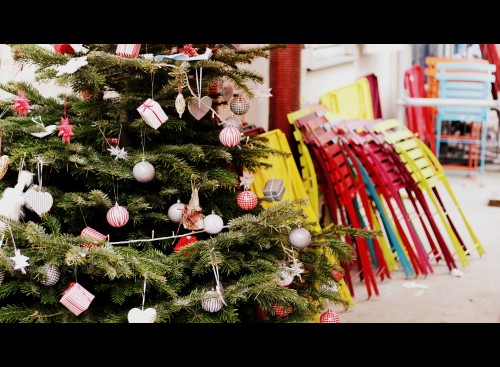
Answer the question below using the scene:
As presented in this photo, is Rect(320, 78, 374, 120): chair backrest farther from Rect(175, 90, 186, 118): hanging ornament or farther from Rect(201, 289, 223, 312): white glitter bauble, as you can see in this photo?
Rect(201, 289, 223, 312): white glitter bauble

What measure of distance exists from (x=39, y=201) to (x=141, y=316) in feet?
1.37

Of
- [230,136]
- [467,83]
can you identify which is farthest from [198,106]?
[467,83]

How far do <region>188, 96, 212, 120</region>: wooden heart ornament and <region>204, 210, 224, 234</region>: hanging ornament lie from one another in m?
0.30

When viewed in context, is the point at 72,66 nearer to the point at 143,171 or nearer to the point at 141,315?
the point at 143,171

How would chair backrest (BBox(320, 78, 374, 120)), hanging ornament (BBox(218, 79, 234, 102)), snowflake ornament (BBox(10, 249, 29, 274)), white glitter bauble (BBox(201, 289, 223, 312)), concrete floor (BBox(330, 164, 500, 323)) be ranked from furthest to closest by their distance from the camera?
chair backrest (BBox(320, 78, 374, 120)) < concrete floor (BBox(330, 164, 500, 323)) < hanging ornament (BBox(218, 79, 234, 102)) < white glitter bauble (BBox(201, 289, 223, 312)) < snowflake ornament (BBox(10, 249, 29, 274))

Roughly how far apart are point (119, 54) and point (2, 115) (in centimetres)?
53

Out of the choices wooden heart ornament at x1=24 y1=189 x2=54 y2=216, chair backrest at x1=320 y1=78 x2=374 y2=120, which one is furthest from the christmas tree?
chair backrest at x1=320 y1=78 x2=374 y2=120

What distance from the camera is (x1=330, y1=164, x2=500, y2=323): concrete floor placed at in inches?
149

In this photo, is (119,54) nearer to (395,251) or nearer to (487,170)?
(395,251)
